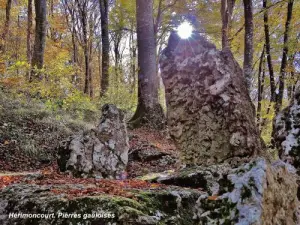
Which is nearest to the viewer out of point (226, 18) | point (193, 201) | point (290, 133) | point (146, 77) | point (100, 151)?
point (193, 201)

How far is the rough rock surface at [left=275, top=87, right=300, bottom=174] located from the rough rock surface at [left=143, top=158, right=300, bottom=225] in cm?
147

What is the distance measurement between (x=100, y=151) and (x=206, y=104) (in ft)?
6.75

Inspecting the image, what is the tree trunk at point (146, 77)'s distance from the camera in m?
10.9

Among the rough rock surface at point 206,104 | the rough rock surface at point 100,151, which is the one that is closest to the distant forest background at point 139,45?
the rough rock surface at point 100,151

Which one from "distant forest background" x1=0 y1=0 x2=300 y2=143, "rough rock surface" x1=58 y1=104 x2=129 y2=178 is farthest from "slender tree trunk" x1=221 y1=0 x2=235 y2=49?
"rough rock surface" x1=58 y1=104 x2=129 y2=178

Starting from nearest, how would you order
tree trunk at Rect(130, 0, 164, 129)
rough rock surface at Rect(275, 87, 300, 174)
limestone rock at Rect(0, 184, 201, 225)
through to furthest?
limestone rock at Rect(0, 184, 201, 225), rough rock surface at Rect(275, 87, 300, 174), tree trunk at Rect(130, 0, 164, 129)

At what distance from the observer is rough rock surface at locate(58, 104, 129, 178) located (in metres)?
4.97

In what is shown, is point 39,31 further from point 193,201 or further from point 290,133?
point 193,201

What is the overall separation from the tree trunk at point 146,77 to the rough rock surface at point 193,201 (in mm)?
→ 7187

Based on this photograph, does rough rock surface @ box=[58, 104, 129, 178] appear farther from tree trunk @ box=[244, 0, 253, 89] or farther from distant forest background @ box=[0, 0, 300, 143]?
tree trunk @ box=[244, 0, 253, 89]

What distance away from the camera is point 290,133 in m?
3.64

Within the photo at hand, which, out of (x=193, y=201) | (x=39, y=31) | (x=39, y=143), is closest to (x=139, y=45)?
(x=39, y=31)

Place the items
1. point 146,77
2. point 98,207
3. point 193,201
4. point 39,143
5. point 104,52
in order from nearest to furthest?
1. point 98,207
2. point 193,201
3. point 39,143
4. point 146,77
5. point 104,52

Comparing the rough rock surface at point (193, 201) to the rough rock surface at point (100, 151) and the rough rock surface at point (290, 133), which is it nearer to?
the rough rock surface at point (290, 133)
